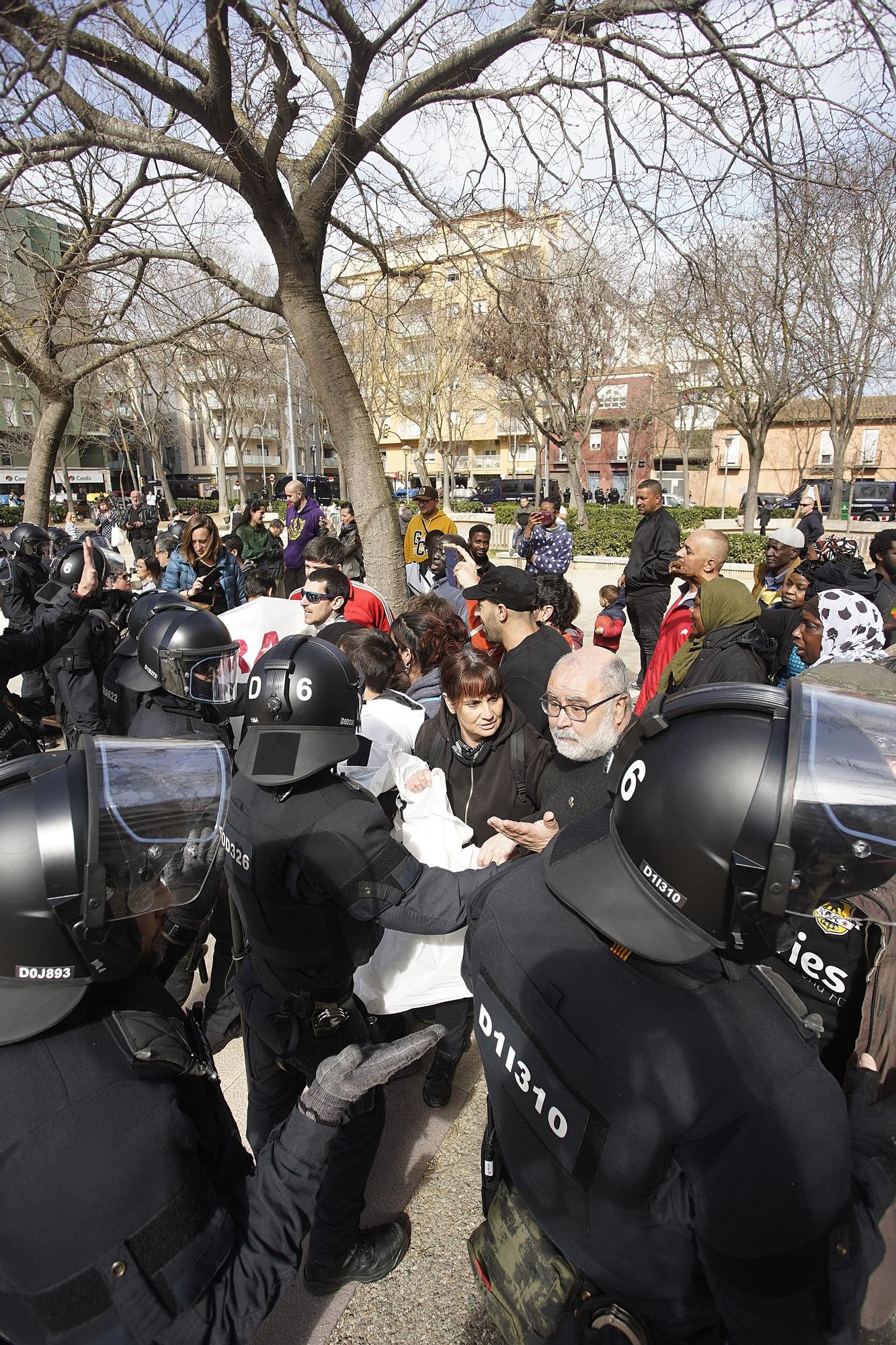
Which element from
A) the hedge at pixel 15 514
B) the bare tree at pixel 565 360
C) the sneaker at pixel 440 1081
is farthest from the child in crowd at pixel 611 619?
the hedge at pixel 15 514

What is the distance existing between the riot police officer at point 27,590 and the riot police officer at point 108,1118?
5122mm

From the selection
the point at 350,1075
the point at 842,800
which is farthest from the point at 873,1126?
the point at 350,1075

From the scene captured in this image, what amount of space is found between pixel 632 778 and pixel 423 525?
24.6 feet

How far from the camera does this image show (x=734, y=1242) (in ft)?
3.56

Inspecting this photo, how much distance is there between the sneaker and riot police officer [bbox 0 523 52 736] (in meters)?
4.34

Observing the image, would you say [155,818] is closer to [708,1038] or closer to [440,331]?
[708,1038]

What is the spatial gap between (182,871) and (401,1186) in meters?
1.84

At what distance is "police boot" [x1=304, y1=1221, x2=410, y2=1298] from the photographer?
2.17 meters

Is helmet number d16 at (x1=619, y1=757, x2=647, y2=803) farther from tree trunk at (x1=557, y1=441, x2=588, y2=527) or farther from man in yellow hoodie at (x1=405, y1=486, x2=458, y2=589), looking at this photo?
tree trunk at (x1=557, y1=441, x2=588, y2=527)

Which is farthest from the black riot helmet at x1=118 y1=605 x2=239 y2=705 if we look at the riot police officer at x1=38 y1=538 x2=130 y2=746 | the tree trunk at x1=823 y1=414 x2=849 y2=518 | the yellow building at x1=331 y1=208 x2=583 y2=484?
the tree trunk at x1=823 y1=414 x2=849 y2=518

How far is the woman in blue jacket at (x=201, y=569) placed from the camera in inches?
270

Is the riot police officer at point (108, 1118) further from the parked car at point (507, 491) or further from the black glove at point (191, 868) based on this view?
the parked car at point (507, 491)

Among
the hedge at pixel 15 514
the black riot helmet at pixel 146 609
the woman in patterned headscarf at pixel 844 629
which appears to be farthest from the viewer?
the hedge at pixel 15 514

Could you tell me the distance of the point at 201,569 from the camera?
7.12 metres
